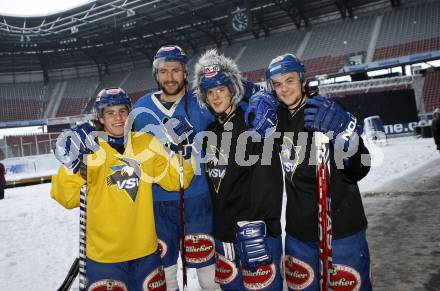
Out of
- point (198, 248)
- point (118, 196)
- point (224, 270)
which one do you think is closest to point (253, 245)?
point (224, 270)

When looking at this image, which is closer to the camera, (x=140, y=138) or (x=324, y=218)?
(x=324, y=218)

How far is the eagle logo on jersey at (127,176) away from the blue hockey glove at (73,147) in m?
0.24

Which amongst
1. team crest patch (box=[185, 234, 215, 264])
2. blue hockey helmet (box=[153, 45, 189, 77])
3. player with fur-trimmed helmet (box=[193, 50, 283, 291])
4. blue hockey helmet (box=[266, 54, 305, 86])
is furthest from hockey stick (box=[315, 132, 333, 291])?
blue hockey helmet (box=[153, 45, 189, 77])

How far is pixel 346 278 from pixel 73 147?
2063 millimetres

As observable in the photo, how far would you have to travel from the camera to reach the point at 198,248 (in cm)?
302

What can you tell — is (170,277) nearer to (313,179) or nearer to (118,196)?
(118,196)

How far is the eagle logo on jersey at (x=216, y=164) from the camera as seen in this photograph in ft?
8.97

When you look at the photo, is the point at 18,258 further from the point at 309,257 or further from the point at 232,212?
the point at 309,257

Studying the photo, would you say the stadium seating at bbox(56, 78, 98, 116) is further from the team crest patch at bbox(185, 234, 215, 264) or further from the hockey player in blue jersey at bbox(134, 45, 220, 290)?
the team crest patch at bbox(185, 234, 215, 264)

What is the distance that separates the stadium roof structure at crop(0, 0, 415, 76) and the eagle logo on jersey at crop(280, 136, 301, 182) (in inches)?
1037

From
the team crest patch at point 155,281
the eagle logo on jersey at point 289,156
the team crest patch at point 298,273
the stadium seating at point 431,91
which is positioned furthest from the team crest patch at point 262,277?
the stadium seating at point 431,91

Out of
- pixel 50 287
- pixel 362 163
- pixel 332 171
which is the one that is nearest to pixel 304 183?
pixel 332 171

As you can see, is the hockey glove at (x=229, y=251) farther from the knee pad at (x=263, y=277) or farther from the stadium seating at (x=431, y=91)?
the stadium seating at (x=431, y=91)

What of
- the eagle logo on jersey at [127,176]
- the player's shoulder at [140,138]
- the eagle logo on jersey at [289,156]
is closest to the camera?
the eagle logo on jersey at [289,156]
